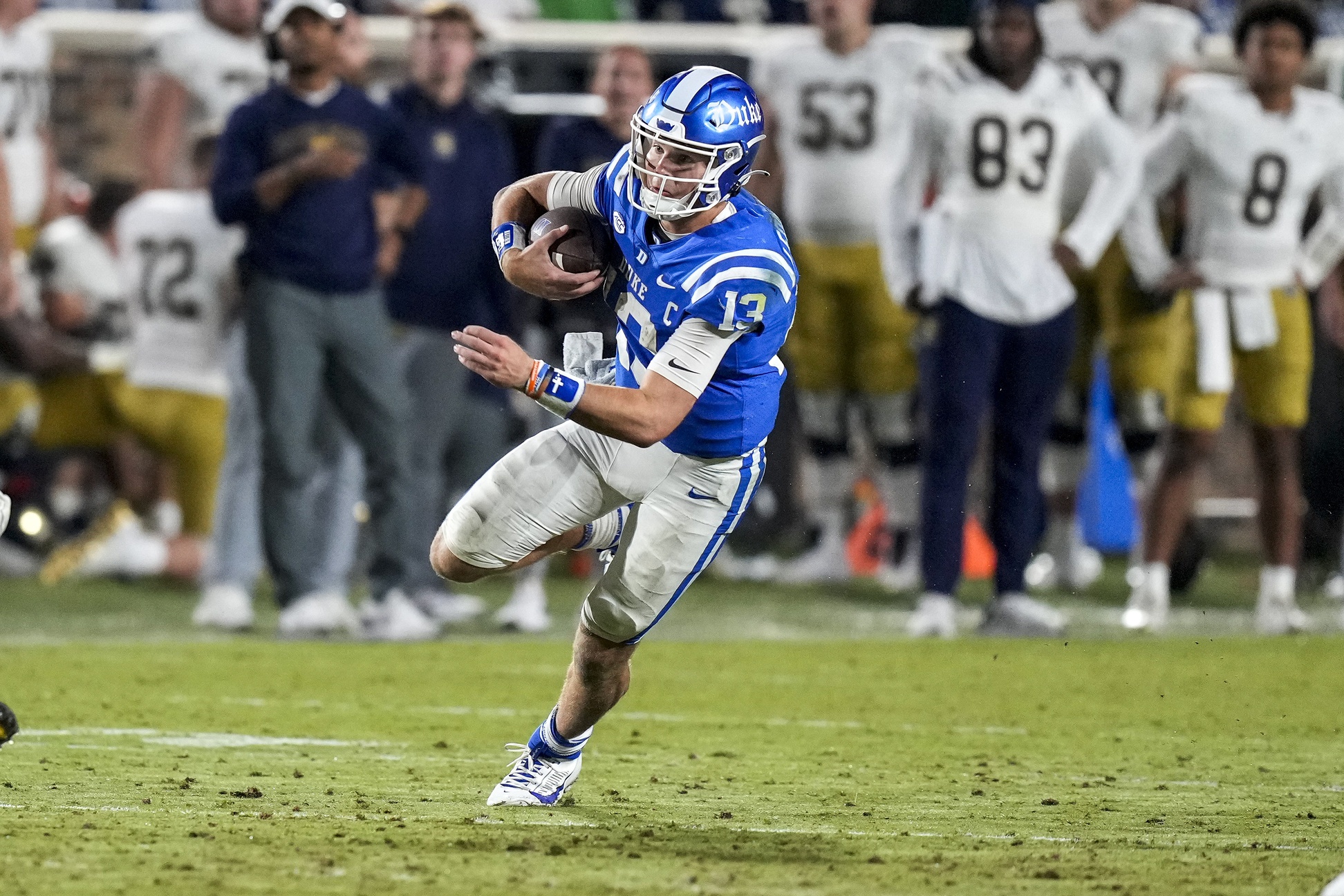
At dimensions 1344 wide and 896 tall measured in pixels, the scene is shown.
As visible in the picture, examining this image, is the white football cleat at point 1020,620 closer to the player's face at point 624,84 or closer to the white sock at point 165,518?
the player's face at point 624,84

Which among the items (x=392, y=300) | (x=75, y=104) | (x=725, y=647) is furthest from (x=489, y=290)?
(x=75, y=104)

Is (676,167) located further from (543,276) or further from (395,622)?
(395,622)

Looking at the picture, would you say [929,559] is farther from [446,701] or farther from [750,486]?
[750,486]

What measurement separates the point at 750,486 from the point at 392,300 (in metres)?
4.40

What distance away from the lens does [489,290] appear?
30.8 feet

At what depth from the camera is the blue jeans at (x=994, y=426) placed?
8.80 m

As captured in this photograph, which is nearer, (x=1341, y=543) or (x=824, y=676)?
(x=824, y=676)

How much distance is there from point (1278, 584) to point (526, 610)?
3.14 metres

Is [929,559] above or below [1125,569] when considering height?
above

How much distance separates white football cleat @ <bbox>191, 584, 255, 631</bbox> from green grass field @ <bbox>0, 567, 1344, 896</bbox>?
24 cm

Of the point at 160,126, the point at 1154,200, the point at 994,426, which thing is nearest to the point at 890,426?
the point at 994,426

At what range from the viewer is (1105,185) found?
9.08 meters

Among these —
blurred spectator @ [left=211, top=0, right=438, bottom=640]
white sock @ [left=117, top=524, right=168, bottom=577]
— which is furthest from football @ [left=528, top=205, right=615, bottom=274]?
white sock @ [left=117, top=524, right=168, bottom=577]

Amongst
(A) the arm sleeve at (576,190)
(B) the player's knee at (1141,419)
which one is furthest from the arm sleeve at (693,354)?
(B) the player's knee at (1141,419)
